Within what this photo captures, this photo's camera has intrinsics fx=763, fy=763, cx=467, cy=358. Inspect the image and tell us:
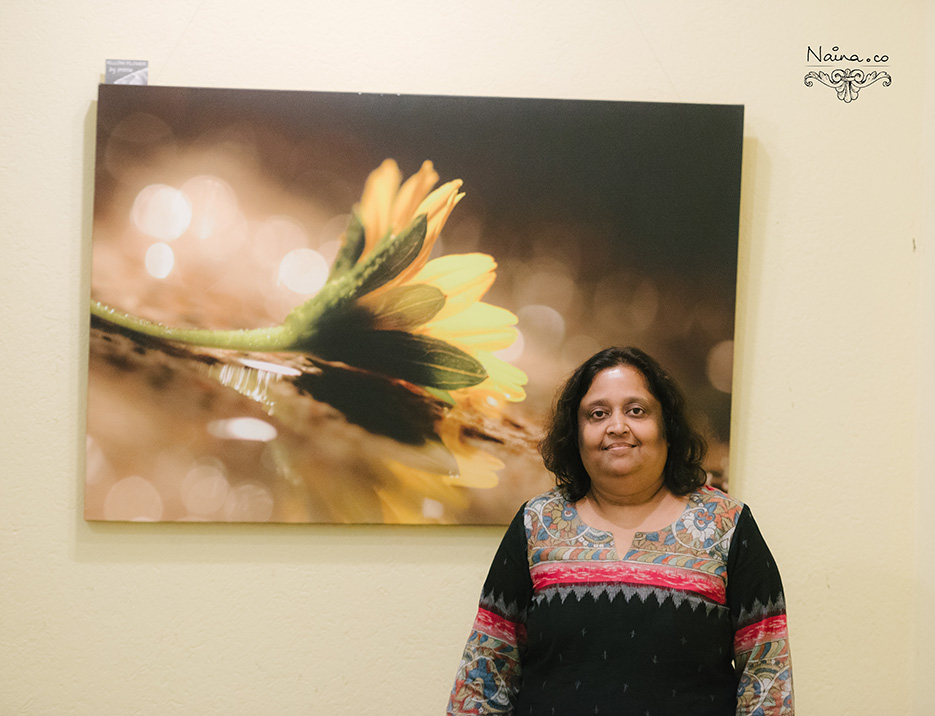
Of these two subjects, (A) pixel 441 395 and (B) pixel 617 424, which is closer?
(B) pixel 617 424

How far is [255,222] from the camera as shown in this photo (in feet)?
5.40

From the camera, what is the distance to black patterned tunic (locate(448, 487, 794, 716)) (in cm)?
114

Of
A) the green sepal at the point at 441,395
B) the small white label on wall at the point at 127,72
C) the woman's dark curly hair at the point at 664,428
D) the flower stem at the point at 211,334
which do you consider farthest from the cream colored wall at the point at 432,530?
the woman's dark curly hair at the point at 664,428

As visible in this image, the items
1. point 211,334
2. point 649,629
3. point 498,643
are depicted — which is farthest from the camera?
point 211,334

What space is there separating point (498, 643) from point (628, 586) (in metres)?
0.25

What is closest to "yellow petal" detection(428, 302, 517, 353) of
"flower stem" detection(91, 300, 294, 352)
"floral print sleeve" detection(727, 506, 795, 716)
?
"flower stem" detection(91, 300, 294, 352)

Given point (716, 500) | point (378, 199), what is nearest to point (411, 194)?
point (378, 199)

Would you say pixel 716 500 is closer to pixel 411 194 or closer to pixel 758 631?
pixel 758 631

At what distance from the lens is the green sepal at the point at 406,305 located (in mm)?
1646

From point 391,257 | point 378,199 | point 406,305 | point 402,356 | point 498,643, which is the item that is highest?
point 378,199

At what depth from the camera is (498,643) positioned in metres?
1.26

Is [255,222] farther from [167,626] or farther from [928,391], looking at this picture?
[928,391]

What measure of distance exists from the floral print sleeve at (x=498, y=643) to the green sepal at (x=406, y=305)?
1.82 feet

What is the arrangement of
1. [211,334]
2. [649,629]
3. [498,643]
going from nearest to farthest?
[649,629] < [498,643] < [211,334]
